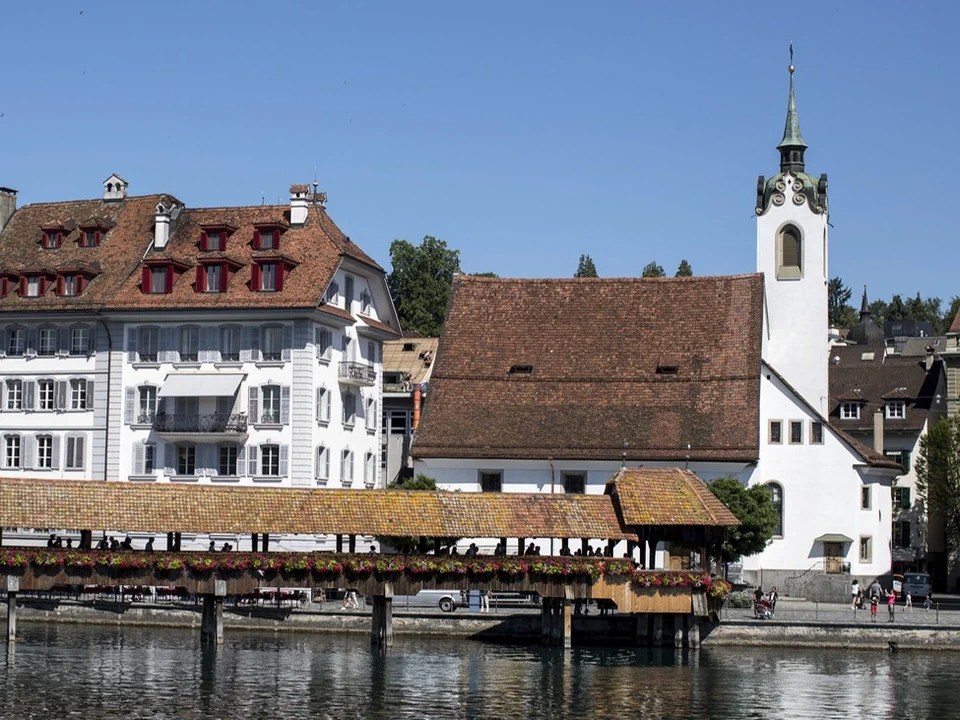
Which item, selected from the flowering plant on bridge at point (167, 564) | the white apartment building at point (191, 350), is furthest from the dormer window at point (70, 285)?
the flowering plant on bridge at point (167, 564)

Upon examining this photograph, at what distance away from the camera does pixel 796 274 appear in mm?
87625

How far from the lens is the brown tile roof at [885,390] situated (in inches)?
4065

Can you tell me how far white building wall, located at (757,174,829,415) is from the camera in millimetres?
87312

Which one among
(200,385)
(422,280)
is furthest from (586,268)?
(200,385)

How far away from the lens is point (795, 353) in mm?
87688

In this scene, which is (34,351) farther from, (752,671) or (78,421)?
(752,671)

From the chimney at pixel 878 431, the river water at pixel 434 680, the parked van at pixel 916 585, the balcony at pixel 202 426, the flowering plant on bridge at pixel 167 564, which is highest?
the chimney at pixel 878 431

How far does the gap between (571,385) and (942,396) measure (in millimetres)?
31264

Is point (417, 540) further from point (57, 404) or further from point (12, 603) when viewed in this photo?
point (57, 404)

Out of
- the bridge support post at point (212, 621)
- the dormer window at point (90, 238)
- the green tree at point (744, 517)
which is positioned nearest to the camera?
the bridge support post at point (212, 621)

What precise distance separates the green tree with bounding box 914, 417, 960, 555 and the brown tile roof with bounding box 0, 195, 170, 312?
38.5 m

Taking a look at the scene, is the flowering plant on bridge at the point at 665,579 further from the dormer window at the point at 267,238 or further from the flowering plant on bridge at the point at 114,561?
the dormer window at the point at 267,238

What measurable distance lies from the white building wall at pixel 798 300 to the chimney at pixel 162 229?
2776 centimetres

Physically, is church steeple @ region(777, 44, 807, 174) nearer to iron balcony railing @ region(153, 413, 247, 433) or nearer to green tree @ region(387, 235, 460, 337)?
iron balcony railing @ region(153, 413, 247, 433)
